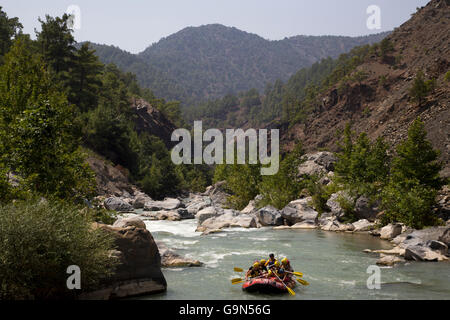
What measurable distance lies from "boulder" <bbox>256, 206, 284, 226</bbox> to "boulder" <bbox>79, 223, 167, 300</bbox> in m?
23.6

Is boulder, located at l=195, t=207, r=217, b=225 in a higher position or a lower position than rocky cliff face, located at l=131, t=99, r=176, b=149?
lower

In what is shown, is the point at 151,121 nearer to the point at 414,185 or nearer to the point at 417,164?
the point at 417,164

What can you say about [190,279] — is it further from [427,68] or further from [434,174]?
[427,68]

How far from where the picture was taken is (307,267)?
803 inches

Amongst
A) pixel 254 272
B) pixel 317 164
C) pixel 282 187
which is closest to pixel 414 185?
pixel 254 272

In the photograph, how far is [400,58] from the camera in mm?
96375

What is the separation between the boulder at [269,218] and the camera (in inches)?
1501

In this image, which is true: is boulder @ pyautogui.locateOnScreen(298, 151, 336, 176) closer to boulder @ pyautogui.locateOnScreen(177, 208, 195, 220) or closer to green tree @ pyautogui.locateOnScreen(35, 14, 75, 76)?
boulder @ pyautogui.locateOnScreen(177, 208, 195, 220)

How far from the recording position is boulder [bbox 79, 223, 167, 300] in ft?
46.1

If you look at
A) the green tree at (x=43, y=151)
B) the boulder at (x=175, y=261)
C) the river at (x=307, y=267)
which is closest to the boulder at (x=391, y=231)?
the river at (x=307, y=267)

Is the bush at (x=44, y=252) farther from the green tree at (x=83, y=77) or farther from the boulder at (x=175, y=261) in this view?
the green tree at (x=83, y=77)

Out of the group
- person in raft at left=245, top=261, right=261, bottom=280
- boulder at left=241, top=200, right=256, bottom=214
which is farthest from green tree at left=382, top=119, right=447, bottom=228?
boulder at left=241, top=200, right=256, bottom=214
